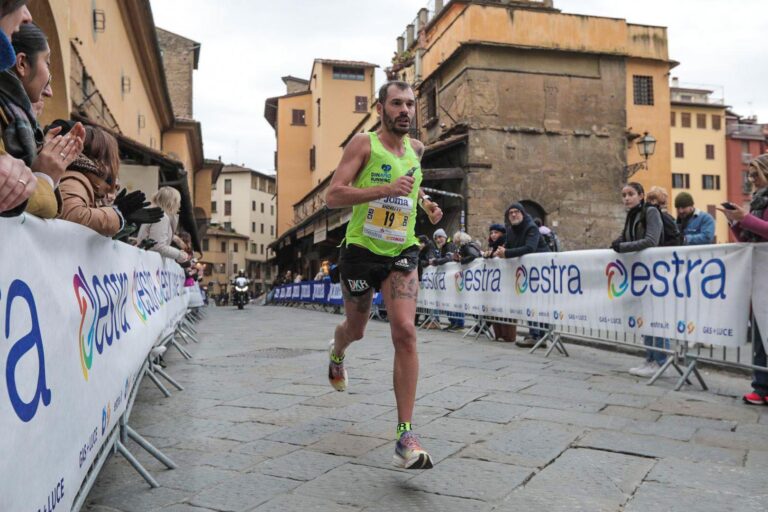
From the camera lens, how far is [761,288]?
17.4 ft

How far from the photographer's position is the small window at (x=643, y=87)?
1134 inches

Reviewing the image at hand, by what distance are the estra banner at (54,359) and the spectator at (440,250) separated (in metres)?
9.53

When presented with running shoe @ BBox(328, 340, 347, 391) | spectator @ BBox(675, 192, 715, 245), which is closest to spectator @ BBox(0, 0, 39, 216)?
running shoe @ BBox(328, 340, 347, 391)

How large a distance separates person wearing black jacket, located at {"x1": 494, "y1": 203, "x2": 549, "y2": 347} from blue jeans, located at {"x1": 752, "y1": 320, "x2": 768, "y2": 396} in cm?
376

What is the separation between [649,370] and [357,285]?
408cm

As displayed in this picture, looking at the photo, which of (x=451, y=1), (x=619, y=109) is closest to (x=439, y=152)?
(x=619, y=109)

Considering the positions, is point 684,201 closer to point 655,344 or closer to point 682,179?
point 655,344

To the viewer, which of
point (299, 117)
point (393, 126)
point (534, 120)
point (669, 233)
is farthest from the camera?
point (299, 117)

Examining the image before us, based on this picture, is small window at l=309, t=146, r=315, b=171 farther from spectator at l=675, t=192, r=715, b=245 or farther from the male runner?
the male runner

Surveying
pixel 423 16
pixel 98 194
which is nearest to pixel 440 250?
pixel 98 194

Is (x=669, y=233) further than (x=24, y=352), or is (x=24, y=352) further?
(x=669, y=233)

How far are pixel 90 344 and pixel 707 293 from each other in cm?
499

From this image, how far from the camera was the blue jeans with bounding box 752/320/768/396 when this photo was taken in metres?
5.34

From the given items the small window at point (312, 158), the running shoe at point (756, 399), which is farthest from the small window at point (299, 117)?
the running shoe at point (756, 399)
